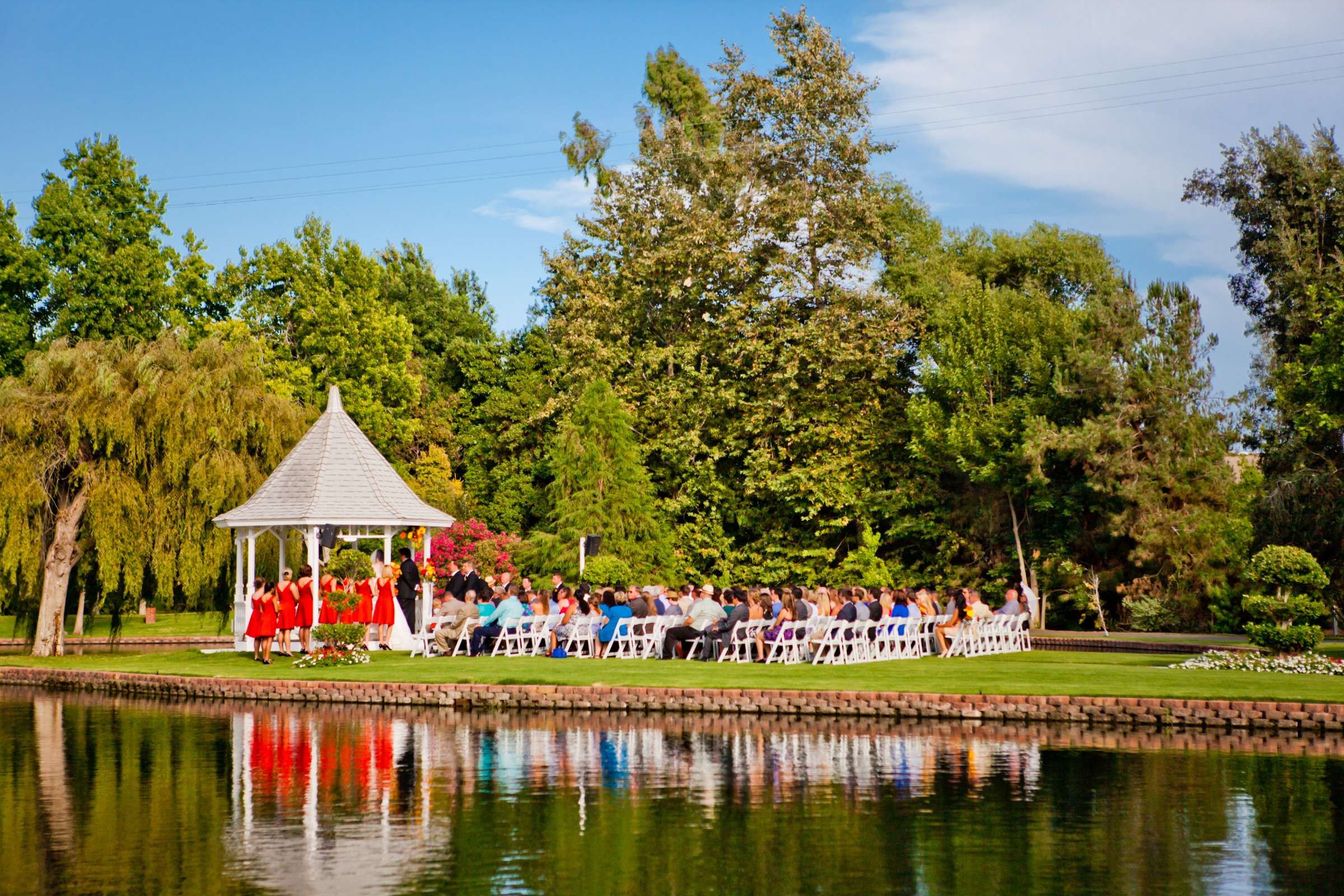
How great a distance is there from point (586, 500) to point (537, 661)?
747 inches

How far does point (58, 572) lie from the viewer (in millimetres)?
28219

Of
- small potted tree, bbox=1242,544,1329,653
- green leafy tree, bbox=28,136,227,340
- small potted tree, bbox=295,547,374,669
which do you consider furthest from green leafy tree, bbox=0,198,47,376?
small potted tree, bbox=1242,544,1329,653

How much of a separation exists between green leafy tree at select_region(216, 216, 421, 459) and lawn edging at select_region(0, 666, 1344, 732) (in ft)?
89.7

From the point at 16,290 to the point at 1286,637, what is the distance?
37156mm

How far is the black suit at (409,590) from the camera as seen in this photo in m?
27.9

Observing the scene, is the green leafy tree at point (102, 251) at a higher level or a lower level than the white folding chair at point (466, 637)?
higher

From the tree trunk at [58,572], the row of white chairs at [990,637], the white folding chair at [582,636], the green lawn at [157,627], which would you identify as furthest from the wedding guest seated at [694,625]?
the green lawn at [157,627]

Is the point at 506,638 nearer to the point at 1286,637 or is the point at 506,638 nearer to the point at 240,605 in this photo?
the point at 240,605

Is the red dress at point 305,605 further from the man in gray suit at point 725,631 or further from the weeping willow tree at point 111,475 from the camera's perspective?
the man in gray suit at point 725,631

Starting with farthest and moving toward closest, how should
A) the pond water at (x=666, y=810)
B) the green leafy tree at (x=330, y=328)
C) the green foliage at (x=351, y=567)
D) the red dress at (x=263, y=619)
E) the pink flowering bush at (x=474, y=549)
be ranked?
the green leafy tree at (x=330, y=328) < the pink flowering bush at (x=474, y=549) < the green foliage at (x=351, y=567) < the red dress at (x=263, y=619) < the pond water at (x=666, y=810)

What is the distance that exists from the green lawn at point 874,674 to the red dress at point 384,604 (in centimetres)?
162

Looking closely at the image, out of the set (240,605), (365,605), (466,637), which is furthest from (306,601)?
(240,605)

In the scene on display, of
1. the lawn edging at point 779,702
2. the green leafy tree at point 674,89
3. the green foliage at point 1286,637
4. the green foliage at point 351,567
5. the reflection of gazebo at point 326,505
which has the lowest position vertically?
the lawn edging at point 779,702

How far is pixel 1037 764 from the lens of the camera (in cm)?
1312
